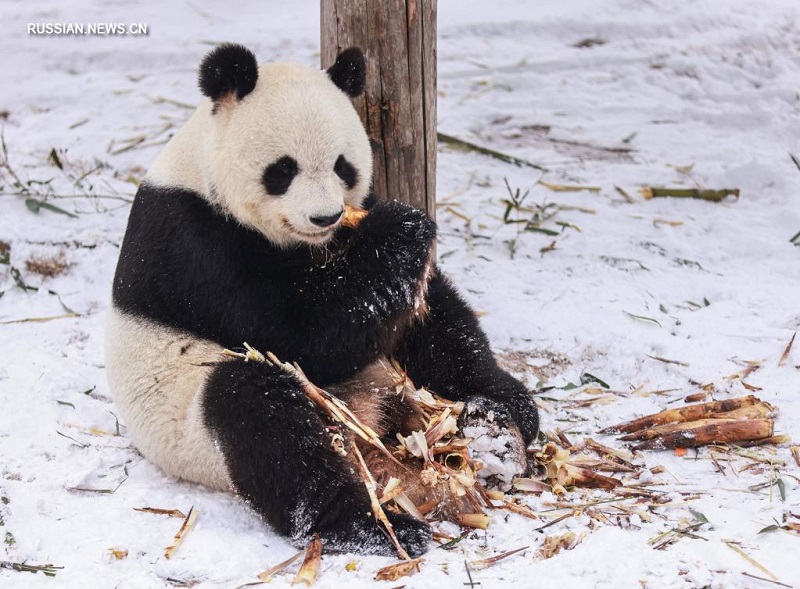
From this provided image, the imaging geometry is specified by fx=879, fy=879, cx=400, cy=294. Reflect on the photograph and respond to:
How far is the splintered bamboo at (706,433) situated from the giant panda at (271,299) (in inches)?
→ 20.4

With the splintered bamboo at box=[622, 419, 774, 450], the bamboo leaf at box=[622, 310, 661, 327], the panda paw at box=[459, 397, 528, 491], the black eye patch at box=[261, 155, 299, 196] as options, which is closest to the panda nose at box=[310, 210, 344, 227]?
the black eye patch at box=[261, 155, 299, 196]

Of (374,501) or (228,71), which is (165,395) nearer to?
(374,501)

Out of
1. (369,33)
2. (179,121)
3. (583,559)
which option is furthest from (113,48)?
(583,559)

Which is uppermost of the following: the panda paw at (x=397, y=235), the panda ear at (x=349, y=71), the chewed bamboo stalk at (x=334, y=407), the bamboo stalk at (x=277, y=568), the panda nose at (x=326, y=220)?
the panda ear at (x=349, y=71)

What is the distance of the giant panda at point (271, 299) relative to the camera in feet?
10.2

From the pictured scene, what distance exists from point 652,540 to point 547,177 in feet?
13.7

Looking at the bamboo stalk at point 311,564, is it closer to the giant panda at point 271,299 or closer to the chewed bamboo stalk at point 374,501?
the giant panda at point 271,299

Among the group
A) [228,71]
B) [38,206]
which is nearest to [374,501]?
[228,71]

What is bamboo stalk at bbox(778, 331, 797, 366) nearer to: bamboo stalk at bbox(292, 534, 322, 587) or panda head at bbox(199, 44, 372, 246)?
panda head at bbox(199, 44, 372, 246)

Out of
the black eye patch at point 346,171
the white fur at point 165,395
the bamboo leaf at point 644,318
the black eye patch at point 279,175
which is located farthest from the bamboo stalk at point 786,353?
the white fur at point 165,395

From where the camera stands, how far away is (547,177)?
21.6 ft

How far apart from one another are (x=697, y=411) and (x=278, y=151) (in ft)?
6.92

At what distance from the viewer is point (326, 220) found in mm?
3115
